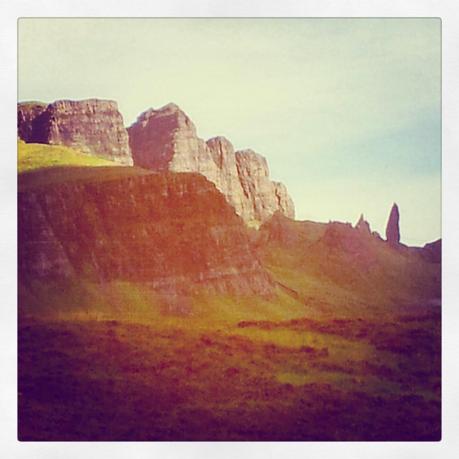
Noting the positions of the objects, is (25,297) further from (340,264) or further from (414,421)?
(414,421)

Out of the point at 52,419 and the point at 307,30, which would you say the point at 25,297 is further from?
the point at 307,30

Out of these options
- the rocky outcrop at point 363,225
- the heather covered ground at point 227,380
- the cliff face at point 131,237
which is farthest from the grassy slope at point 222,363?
the rocky outcrop at point 363,225

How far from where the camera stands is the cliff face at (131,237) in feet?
29.8

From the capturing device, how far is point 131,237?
9.13 metres

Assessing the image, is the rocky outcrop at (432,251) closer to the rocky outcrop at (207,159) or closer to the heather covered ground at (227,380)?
the heather covered ground at (227,380)

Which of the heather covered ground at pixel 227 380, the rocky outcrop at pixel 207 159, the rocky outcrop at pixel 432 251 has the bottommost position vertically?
the heather covered ground at pixel 227 380

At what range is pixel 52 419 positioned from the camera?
29.7ft

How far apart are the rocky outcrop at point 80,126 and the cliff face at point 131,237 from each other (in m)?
0.21

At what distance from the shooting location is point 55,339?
9031mm

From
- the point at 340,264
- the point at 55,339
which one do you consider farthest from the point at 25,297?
A: the point at 340,264

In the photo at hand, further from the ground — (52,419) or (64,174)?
(64,174)

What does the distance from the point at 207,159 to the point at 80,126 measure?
3.79ft
